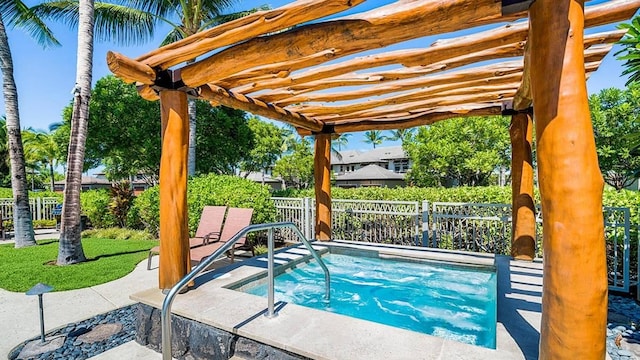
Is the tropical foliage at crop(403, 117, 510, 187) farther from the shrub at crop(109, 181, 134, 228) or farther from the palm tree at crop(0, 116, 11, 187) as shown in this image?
the palm tree at crop(0, 116, 11, 187)

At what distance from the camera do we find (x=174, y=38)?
13680 mm

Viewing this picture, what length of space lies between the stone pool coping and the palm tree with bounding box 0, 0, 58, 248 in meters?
8.05

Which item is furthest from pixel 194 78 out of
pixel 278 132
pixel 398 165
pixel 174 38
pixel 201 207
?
pixel 398 165

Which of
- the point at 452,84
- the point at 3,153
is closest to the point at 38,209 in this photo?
the point at 452,84

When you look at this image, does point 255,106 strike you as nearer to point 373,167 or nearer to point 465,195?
point 465,195

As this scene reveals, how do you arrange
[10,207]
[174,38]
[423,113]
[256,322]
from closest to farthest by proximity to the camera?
1. [256,322]
2. [423,113]
3. [10,207]
4. [174,38]

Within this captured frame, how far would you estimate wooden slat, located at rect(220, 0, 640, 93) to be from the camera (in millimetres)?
2746

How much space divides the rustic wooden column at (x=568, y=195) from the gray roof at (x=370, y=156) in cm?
3364

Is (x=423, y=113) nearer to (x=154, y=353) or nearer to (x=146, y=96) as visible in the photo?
(x=146, y=96)

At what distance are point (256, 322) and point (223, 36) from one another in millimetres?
2922

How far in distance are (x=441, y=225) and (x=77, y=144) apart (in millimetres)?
8561

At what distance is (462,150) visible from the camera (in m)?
19.1

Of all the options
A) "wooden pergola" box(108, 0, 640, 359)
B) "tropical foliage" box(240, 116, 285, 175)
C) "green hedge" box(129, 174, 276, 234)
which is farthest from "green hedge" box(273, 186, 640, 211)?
"tropical foliage" box(240, 116, 285, 175)

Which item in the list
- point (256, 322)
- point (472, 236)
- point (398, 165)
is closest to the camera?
point (256, 322)
